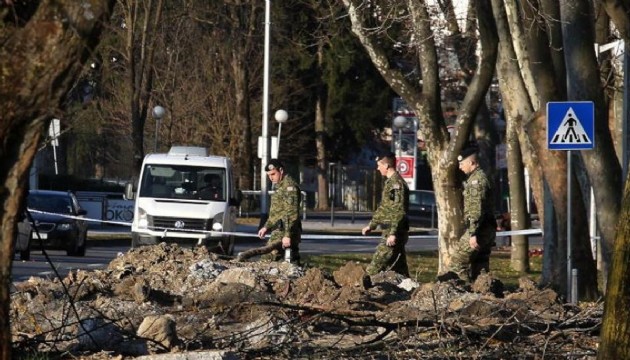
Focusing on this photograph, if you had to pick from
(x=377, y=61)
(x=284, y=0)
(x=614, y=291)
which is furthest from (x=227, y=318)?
(x=284, y=0)

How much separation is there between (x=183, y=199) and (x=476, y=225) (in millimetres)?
11218

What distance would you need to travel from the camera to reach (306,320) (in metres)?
10.4

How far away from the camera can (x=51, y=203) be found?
30438mm

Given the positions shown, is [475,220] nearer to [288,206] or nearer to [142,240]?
[288,206]

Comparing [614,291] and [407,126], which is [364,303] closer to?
[614,291]

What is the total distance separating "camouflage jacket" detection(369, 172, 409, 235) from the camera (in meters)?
16.8

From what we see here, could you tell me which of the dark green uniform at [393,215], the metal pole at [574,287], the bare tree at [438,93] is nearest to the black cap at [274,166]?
the dark green uniform at [393,215]

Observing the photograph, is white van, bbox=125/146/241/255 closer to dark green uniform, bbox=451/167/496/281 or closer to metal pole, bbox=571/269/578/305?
metal pole, bbox=571/269/578/305

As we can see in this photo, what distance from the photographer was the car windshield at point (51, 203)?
99.0 feet

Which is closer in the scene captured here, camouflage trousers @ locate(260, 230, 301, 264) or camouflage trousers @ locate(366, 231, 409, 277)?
camouflage trousers @ locate(366, 231, 409, 277)

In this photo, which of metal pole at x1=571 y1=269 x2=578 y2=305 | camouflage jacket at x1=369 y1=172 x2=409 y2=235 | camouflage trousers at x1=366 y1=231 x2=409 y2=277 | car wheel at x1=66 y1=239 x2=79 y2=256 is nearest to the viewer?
camouflage jacket at x1=369 y1=172 x2=409 y2=235

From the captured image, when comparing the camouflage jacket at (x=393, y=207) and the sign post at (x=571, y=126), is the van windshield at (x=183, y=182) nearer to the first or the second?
the sign post at (x=571, y=126)

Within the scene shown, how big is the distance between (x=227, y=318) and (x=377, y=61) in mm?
11313

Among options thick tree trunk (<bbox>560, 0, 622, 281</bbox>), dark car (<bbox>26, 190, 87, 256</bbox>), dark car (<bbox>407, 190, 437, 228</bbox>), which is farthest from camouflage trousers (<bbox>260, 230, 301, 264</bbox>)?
dark car (<bbox>407, 190, 437, 228</bbox>)
